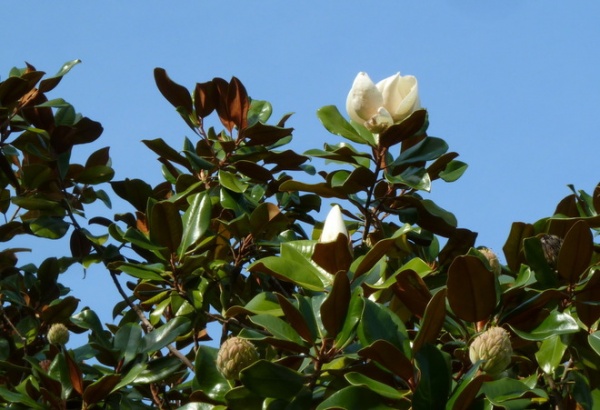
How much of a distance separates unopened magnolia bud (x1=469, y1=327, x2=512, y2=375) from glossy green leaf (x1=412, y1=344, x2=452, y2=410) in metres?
0.11

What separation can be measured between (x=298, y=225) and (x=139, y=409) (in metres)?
0.98

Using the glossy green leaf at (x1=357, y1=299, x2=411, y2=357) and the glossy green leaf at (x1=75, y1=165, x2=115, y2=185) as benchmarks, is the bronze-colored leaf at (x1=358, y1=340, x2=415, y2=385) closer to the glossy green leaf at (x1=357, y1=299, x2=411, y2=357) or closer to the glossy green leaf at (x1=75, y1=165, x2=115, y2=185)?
the glossy green leaf at (x1=357, y1=299, x2=411, y2=357)

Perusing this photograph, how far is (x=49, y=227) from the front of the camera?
3.45m

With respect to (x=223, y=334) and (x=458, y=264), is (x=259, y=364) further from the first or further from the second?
(x=223, y=334)

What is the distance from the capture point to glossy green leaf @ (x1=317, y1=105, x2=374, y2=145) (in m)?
2.79

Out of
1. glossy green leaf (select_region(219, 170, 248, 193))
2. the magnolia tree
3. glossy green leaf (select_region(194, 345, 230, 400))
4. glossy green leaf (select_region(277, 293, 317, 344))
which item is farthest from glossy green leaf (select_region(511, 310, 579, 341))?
glossy green leaf (select_region(219, 170, 248, 193))

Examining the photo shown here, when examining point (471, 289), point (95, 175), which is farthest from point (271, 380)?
point (95, 175)

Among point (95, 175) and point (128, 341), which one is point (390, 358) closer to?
point (128, 341)

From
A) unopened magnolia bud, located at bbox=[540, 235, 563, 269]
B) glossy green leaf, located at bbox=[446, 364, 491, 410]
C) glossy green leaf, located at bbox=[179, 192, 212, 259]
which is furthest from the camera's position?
glossy green leaf, located at bbox=[179, 192, 212, 259]

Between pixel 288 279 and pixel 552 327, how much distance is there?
59cm

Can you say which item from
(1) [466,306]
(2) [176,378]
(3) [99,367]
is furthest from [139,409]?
(1) [466,306]

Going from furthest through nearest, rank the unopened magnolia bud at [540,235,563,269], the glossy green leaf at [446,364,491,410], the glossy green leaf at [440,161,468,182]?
the glossy green leaf at [440,161,468,182]
the unopened magnolia bud at [540,235,563,269]
the glossy green leaf at [446,364,491,410]

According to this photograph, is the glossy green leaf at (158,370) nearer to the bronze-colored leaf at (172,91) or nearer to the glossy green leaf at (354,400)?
the glossy green leaf at (354,400)

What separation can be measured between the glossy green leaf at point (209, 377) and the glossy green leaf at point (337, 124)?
31.4 inches
